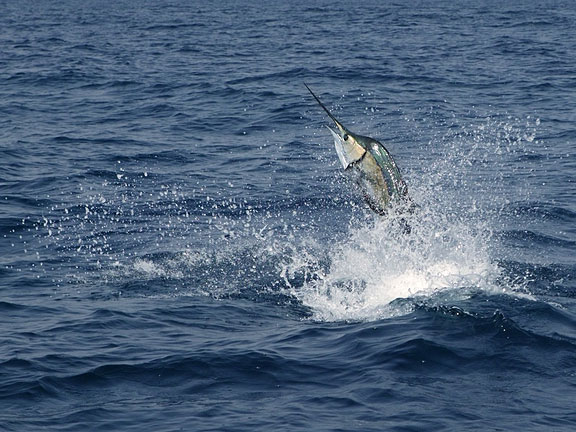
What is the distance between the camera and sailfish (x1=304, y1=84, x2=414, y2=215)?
11859 millimetres

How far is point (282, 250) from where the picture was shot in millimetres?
15289

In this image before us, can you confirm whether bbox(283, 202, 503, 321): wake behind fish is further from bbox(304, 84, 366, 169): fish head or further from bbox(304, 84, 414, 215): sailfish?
bbox(304, 84, 366, 169): fish head

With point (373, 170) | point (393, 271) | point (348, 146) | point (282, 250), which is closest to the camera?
point (348, 146)

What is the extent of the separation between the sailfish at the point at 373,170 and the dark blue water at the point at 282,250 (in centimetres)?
134

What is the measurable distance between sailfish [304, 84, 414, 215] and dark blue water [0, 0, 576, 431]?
52.9 inches

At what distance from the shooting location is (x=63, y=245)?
15805 millimetres

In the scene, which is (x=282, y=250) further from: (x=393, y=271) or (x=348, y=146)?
(x=348, y=146)

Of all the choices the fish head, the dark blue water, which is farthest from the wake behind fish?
the fish head

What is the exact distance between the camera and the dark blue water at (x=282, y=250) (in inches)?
396

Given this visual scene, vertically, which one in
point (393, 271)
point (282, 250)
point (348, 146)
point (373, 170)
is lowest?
point (282, 250)

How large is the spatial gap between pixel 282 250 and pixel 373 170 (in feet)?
11.9

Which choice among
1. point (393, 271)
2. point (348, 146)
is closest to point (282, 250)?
point (393, 271)

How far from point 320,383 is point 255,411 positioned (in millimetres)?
862

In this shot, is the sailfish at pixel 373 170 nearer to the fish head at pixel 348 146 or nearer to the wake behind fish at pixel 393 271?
the fish head at pixel 348 146
